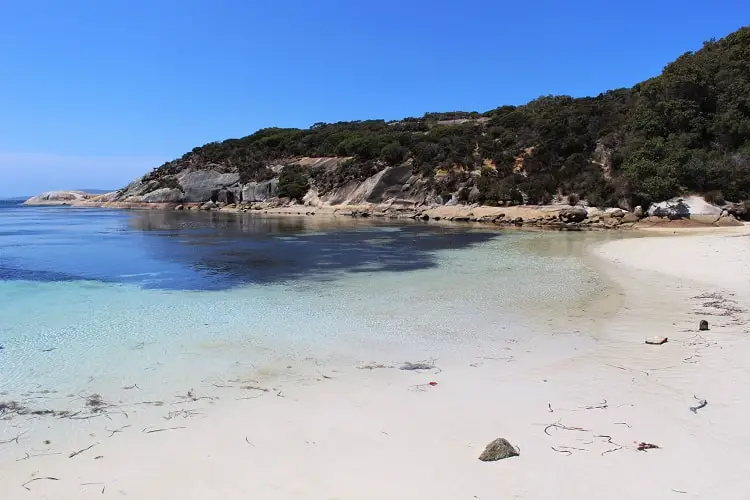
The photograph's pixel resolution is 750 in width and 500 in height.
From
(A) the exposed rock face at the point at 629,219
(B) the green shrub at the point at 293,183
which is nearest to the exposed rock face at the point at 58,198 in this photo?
(B) the green shrub at the point at 293,183

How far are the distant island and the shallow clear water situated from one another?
16.0 meters

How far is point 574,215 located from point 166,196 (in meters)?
54.8

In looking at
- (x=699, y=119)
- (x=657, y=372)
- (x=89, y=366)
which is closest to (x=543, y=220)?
(x=699, y=119)

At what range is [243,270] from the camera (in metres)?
14.4

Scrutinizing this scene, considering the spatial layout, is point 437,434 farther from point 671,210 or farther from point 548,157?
point 548,157

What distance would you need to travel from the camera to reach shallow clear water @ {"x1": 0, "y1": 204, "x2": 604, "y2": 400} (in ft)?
21.1

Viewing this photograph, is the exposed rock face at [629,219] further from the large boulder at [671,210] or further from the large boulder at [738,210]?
the large boulder at [738,210]

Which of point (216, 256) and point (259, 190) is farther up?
point (259, 190)

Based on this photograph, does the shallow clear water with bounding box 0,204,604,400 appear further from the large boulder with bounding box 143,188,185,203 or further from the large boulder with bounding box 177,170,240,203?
the large boulder with bounding box 143,188,185,203

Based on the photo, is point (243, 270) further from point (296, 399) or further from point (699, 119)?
point (699, 119)

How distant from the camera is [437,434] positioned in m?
4.26

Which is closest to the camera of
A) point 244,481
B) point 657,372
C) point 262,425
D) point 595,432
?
point 244,481

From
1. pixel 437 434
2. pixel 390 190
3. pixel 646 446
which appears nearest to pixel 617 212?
pixel 390 190

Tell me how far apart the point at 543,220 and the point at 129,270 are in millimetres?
24725
